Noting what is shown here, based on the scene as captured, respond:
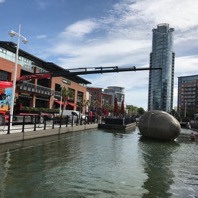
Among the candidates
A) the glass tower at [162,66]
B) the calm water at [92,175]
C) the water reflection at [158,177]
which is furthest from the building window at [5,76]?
the glass tower at [162,66]

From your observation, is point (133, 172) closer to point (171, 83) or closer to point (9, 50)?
point (9, 50)

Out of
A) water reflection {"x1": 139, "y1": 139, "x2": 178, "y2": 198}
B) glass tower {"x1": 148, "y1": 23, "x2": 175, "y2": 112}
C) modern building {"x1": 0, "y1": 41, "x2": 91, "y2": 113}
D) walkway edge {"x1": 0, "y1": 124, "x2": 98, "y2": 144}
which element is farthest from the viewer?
glass tower {"x1": 148, "y1": 23, "x2": 175, "y2": 112}

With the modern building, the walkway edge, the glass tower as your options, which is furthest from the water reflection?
the glass tower

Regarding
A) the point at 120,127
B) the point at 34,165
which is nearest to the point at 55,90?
the point at 120,127

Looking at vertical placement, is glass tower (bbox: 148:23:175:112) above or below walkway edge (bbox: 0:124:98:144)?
above

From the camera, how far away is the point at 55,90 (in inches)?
3155

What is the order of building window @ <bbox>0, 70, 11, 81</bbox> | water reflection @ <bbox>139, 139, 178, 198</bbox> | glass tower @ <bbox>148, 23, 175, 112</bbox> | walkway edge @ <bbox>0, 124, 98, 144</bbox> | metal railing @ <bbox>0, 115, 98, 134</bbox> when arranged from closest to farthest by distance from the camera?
water reflection @ <bbox>139, 139, 178, 198</bbox> → walkway edge @ <bbox>0, 124, 98, 144</bbox> → metal railing @ <bbox>0, 115, 98, 134</bbox> → building window @ <bbox>0, 70, 11, 81</bbox> → glass tower @ <bbox>148, 23, 175, 112</bbox>

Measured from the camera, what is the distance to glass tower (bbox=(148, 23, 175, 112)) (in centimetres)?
13475

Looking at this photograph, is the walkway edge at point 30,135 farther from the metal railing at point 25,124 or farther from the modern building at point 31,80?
the modern building at point 31,80

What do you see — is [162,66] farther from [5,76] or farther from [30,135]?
[30,135]

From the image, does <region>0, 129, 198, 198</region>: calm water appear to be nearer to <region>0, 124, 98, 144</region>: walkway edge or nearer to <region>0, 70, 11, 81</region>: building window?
<region>0, 124, 98, 144</region>: walkway edge

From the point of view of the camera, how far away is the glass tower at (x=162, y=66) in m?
135

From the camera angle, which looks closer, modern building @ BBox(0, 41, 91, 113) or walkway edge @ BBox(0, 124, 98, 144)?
walkway edge @ BBox(0, 124, 98, 144)

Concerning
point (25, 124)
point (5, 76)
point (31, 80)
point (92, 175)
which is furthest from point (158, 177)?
point (31, 80)
